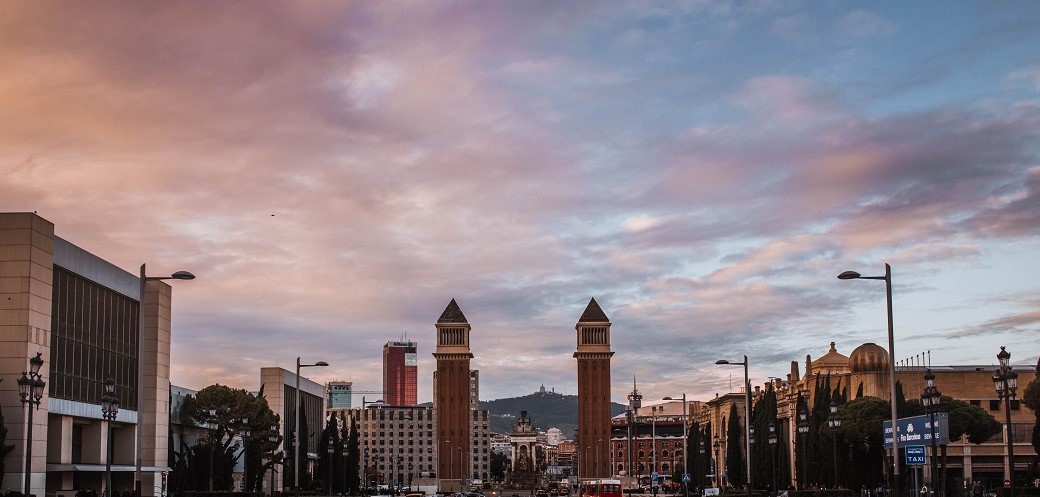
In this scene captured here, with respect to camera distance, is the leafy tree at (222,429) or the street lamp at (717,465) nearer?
the leafy tree at (222,429)

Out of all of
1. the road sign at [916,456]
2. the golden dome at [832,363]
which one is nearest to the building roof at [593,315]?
the golden dome at [832,363]

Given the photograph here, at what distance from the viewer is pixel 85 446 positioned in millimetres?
61750

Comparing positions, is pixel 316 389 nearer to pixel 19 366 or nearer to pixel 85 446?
pixel 85 446

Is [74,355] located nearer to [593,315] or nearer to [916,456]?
[916,456]

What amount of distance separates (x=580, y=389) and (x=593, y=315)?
11956 mm

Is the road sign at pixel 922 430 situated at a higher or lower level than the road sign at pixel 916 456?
higher

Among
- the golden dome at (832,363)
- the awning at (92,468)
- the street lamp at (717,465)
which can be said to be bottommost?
the street lamp at (717,465)

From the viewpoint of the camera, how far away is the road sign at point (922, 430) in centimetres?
4419

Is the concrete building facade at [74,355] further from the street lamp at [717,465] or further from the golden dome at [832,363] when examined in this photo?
the street lamp at [717,465]

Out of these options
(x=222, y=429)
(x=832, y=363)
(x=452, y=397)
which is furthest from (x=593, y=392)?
(x=222, y=429)

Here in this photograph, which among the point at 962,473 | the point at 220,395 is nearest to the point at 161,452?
the point at 220,395

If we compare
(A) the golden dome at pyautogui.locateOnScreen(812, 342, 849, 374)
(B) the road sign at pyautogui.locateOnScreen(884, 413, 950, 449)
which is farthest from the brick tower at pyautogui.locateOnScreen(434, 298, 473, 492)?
(B) the road sign at pyautogui.locateOnScreen(884, 413, 950, 449)

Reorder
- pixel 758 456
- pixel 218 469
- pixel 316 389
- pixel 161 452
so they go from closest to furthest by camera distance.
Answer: pixel 161 452, pixel 218 469, pixel 758 456, pixel 316 389

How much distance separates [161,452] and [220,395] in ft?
56.6
